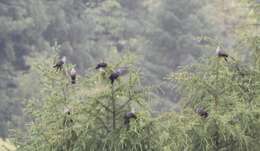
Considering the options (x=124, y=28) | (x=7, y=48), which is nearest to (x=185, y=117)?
(x=7, y=48)

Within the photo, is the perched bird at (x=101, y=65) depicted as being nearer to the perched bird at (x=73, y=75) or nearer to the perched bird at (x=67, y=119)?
the perched bird at (x=73, y=75)

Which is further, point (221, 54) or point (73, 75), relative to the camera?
point (221, 54)

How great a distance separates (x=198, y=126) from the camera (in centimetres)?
371

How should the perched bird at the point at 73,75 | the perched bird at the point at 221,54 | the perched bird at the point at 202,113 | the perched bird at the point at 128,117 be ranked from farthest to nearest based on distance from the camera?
the perched bird at the point at 221,54 < the perched bird at the point at 202,113 < the perched bird at the point at 73,75 < the perched bird at the point at 128,117

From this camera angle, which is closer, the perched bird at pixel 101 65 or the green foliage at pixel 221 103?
the perched bird at pixel 101 65

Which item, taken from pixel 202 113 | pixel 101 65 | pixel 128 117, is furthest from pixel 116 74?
pixel 202 113

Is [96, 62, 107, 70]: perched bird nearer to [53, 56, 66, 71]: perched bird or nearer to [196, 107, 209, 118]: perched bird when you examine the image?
[53, 56, 66, 71]: perched bird

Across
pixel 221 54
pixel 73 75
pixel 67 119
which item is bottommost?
pixel 67 119

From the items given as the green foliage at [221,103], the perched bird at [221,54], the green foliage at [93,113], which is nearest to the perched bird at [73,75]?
the green foliage at [93,113]

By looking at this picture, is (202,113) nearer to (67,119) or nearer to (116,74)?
(116,74)

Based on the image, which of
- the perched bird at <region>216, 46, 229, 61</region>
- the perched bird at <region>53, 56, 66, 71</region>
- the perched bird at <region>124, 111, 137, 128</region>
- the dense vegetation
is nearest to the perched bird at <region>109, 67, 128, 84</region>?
the dense vegetation

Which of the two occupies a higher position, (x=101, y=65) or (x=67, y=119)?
(x=101, y=65)

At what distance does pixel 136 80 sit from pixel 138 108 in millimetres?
156

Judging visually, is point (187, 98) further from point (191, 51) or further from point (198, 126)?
point (191, 51)
